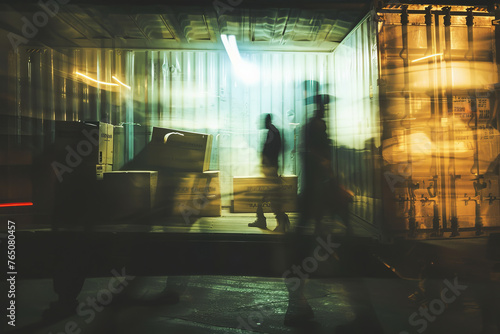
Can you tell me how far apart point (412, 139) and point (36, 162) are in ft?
15.2

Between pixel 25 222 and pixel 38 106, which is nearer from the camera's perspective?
pixel 25 222

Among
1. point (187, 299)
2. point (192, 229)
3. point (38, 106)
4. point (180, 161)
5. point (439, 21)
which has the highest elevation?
point (439, 21)

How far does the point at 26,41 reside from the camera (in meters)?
4.95

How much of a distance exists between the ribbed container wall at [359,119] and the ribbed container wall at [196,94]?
820 millimetres

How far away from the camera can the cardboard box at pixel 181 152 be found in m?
4.44

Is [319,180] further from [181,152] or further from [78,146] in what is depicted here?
[78,146]

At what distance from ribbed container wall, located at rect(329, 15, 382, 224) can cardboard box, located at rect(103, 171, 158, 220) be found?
2633 mm

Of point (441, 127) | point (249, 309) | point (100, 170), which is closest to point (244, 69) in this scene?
point (100, 170)

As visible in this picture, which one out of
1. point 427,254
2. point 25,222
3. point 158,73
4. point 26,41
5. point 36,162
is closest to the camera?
point 427,254

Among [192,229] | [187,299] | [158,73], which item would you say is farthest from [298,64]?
[187,299]

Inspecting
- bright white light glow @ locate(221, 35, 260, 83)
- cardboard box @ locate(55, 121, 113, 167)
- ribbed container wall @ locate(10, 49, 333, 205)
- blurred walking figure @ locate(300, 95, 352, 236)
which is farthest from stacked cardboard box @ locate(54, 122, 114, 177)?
blurred walking figure @ locate(300, 95, 352, 236)

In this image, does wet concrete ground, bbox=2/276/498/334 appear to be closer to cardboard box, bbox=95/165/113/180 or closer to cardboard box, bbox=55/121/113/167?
cardboard box, bbox=95/165/113/180

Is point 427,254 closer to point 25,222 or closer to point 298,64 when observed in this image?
point 298,64

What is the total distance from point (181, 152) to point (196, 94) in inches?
57.4
